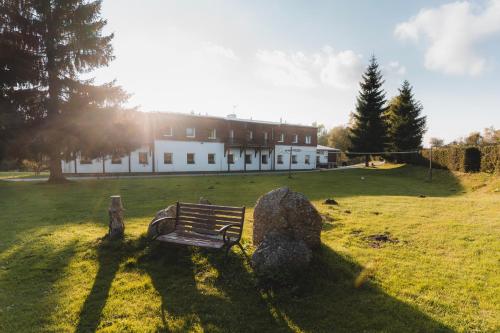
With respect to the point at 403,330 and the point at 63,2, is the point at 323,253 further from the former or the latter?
the point at 63,2

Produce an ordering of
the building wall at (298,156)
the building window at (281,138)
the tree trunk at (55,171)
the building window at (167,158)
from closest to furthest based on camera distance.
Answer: the tree trunk at (55,171), the building window at (167,158), the building wall at (298,156), the building window at (281,138)

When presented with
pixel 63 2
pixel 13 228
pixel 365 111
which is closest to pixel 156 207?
pixel 13 228

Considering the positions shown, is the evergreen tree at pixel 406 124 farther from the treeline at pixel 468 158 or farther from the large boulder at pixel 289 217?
the large boulder at pixel 289 217

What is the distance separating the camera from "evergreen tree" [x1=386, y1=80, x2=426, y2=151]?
126 feet

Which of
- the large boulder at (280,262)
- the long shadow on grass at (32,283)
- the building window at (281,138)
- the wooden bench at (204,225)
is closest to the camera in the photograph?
the long shadow on grass at (32,283)

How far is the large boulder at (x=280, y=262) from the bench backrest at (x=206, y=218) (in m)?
1.17

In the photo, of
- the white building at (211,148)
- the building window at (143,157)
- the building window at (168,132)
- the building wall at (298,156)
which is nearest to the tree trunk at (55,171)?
the white building at (211,148)

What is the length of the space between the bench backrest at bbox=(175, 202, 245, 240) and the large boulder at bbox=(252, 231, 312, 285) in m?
1.17

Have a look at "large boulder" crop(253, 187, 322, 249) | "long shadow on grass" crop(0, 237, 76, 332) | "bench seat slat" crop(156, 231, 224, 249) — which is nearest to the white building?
"long shadow on grass" crop(0, 237, 76, 332)

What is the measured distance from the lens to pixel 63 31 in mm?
21625

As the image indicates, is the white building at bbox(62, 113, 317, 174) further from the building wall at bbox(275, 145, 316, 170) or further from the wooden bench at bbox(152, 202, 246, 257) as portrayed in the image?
the wooden bench at bbox(152, 202, 246, 257)

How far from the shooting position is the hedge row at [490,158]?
2189cm

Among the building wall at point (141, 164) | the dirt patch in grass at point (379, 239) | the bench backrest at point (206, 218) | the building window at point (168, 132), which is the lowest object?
the dirt patch in grass at point (379, 239)

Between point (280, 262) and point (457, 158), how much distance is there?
27803 mm
